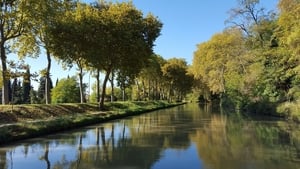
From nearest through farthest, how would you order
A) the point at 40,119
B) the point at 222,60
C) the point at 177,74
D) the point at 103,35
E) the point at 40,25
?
the point at 40,119 < the point at 40,25 < the point at 103,35 < the point at 222,60 < the point at 177,74

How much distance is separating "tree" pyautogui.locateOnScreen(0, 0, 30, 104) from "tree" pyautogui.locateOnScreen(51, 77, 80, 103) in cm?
6532

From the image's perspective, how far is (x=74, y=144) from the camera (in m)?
19.2

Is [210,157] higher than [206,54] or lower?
lower

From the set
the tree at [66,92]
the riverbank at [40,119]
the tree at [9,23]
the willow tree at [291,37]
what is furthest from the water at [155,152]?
the tree at [66,92]

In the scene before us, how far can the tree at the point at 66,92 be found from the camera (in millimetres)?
100875

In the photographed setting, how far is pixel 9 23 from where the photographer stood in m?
34.4

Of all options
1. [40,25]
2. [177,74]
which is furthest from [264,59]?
[177,74]

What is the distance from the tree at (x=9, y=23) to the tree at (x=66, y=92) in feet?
214

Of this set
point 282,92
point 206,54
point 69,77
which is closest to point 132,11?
point 282,92

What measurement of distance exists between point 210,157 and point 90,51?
27.7 meters

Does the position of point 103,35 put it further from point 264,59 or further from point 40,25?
point 264,59

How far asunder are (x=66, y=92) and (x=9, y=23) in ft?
225

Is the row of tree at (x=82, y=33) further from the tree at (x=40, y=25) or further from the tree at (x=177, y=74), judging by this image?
the tree at (x=177, y=74)

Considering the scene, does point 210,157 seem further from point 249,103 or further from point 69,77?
point 69,77
